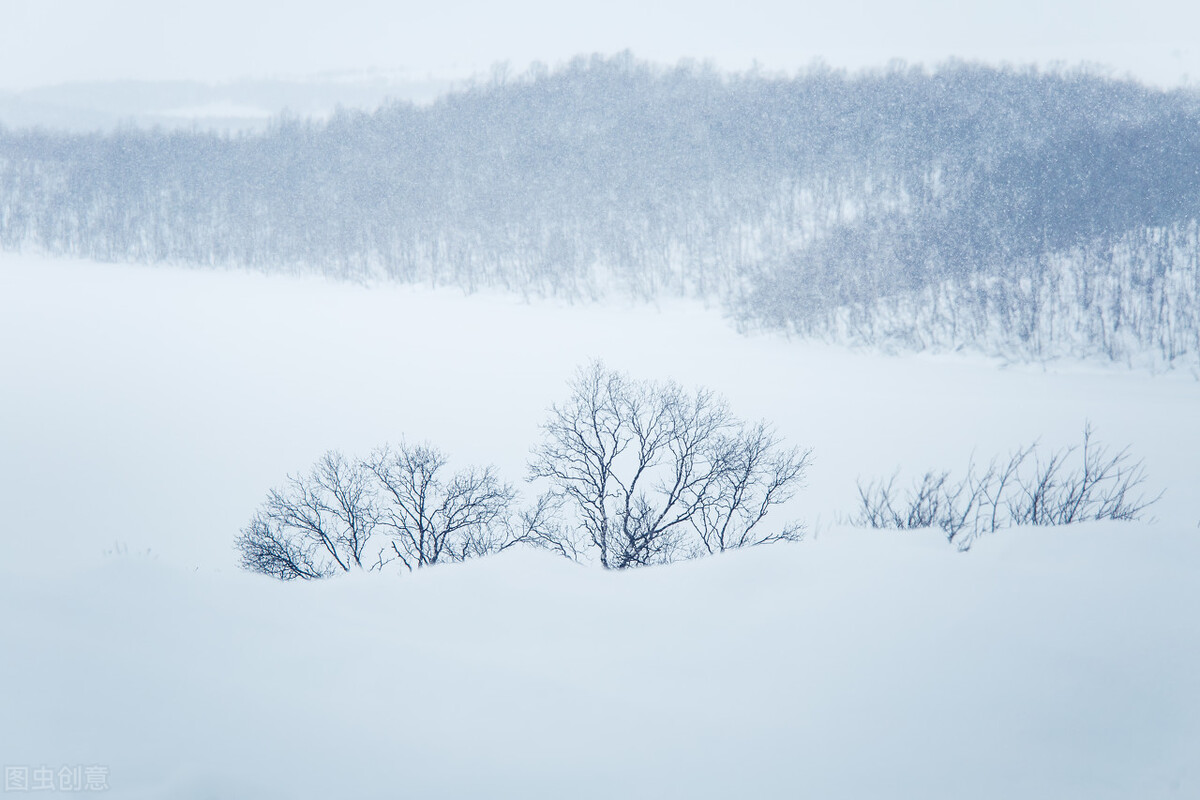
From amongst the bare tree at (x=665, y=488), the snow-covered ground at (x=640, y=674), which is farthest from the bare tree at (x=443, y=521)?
the snow-covered ground at (x=640, y=674)

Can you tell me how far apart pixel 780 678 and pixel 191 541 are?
1480 cm

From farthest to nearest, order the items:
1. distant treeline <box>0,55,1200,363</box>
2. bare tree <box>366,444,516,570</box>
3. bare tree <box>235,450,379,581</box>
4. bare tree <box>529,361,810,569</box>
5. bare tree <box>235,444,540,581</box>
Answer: distant treeline <box>0,55,1200,363</box> < bare tree <box>529,361,810,569</box> < bare tree <box>366,444,516,570</box> < bare tree <box>235,444,540,581</box> < bare tree <box>235,450,379,581</box>

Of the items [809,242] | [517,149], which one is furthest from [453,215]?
[809,242]

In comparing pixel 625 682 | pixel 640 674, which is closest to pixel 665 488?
pixel 640 674

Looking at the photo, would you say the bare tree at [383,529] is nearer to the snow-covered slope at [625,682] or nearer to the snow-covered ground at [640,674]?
the snow-covered ground at [640,674]

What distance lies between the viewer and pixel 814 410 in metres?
24.6

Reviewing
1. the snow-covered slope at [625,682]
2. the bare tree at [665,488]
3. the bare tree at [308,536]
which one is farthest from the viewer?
the bare tree at [665,488]

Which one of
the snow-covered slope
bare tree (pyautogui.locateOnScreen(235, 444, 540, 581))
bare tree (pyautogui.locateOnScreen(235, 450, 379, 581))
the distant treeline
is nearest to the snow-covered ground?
the snow-covered slope

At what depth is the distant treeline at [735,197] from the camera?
34719 mm

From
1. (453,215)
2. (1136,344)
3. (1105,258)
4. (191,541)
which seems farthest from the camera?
(453,215)

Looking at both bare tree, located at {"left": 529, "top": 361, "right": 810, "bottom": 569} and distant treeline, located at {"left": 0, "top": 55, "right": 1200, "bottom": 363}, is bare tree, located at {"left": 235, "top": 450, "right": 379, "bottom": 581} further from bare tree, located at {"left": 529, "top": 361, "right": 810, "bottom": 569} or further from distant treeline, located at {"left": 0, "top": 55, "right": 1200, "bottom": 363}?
distant treeline, located at {"left": 0, "top": 55, "right": 1200, "bottom": 363}

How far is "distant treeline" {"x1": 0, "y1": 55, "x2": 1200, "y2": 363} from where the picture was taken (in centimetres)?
3472

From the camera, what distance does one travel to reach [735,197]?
176 feet

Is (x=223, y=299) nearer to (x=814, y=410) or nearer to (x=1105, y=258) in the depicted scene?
(x=814, y=410)
